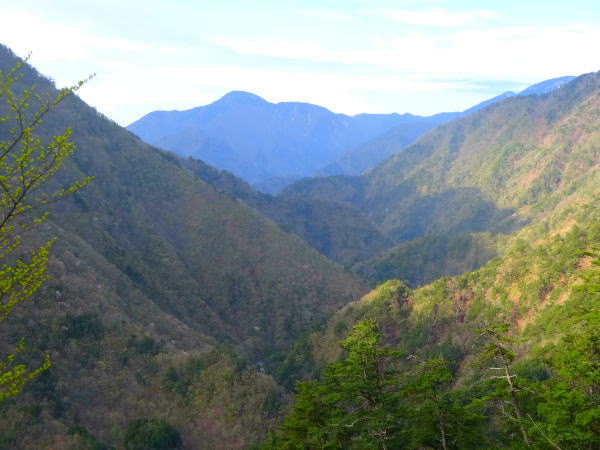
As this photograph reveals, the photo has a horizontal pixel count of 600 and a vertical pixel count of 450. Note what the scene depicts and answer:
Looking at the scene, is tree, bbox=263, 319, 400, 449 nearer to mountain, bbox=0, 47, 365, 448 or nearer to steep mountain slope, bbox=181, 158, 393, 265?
mountain, bbox=0, 47, 365, 448

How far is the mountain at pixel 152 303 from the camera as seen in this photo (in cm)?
3756

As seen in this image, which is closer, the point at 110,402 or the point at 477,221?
the point at 110,402

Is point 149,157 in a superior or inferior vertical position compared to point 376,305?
superior

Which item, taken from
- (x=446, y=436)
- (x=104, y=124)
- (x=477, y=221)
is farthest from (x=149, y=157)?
(x=477, y=221)

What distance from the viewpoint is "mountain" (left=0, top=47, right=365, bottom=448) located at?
37.6 m

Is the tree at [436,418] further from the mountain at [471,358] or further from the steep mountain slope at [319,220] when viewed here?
the steep mountain slope at [319,220]

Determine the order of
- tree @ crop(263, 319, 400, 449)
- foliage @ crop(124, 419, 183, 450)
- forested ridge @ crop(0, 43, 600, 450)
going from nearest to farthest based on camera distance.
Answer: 1. forested ridge @ crop(0, 43, 600, 450)
2. tree @ crop(263, 319, 400, 449)
3. foliage @ crop(124, 419, 183, 450)

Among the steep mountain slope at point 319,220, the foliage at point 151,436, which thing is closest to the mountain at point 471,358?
the foliage at point 151,436

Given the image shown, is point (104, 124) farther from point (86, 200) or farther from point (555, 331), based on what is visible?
point (555, 331)

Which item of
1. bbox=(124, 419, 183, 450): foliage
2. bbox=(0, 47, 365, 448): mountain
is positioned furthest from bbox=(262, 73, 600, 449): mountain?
bbox=(0, 47, 365, 448): mountain

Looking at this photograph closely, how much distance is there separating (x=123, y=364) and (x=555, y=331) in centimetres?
3976

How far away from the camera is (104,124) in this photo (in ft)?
358

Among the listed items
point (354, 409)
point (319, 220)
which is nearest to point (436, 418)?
point (354, 409)

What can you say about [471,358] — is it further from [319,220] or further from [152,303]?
[319,220]
